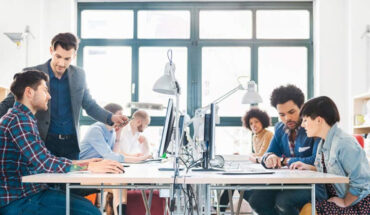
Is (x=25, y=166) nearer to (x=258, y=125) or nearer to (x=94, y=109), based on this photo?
(x=94, y=109)

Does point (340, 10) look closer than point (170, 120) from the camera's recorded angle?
No

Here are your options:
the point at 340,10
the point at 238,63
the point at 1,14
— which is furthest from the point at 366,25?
the point at 1,14

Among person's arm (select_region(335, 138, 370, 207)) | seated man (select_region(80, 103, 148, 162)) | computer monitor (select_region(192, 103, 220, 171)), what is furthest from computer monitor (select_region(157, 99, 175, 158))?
seated man (select_region(80, 103, 148, 162))

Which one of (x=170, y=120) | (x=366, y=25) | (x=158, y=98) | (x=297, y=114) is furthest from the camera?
(x=158, y=98)

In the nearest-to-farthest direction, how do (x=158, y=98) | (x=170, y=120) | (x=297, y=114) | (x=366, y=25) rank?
(x=170, y=120) < (x=297, y=114) < (x=366, y=25) < (x=158, y=98)

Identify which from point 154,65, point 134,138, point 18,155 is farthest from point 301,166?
point 154,65

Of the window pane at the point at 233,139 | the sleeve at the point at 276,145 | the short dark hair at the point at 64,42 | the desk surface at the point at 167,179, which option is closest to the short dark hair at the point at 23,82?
the desk surface at the point at 167,179

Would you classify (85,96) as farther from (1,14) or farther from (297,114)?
(1,14)

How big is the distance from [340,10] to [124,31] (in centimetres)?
290

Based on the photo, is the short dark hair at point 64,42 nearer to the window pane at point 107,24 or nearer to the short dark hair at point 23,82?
the short dark hair at point 23,82

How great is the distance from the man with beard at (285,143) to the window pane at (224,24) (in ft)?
10.8

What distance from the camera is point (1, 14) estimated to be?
596cm

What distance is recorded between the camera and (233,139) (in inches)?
256

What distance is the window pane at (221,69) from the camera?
652 cm
